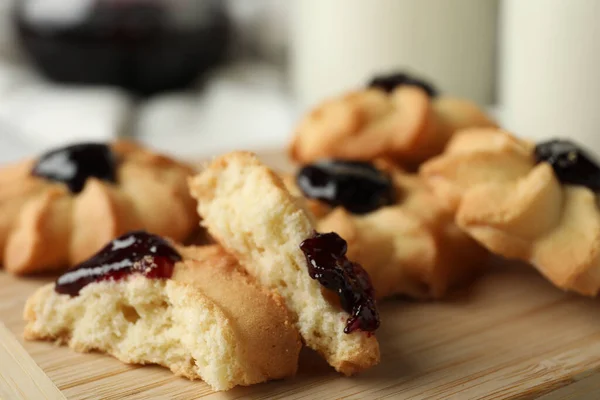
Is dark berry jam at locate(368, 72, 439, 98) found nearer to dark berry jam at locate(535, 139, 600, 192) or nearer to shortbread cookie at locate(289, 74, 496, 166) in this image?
shortbread cookie at locate(289, 74, 496, 166)

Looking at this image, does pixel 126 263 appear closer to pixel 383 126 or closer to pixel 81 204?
pixel 81 204

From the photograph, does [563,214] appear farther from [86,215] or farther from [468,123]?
[86,215]

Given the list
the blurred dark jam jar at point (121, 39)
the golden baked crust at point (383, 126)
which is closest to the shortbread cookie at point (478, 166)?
the golden baked crust at point (383, 126)

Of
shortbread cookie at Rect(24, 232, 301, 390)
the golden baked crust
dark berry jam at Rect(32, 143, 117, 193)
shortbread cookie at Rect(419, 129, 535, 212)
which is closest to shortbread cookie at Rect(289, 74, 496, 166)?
the golden baked crust

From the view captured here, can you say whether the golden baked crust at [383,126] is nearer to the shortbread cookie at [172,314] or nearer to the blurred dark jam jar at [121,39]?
the shortbread cookie at [172,314]

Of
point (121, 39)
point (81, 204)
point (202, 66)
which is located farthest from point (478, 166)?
point (202, 66)

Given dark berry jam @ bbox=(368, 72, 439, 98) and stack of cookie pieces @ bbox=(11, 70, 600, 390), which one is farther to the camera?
dark berry jam @ bbox=(368, 72, 439, 98)
